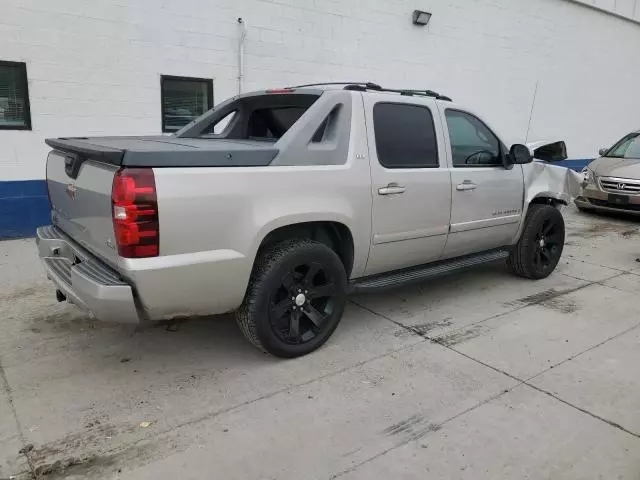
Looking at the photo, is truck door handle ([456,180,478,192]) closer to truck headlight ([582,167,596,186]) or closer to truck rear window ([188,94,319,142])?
truck rear window ([188,94,319,142])

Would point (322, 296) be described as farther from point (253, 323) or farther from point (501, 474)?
point (501, 474)

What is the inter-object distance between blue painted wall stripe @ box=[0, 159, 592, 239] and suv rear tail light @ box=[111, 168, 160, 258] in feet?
13.9

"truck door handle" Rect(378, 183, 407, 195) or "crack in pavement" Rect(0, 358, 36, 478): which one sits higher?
"truck door handle" Rect(378, 183, 407, 195)

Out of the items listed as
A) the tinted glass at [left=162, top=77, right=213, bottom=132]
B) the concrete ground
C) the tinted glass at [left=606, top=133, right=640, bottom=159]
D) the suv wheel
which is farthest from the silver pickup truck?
the tinted glass at [left=606, top=133, right=640, bottom=159]

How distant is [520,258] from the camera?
5.52 m

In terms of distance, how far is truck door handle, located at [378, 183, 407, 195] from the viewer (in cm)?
389

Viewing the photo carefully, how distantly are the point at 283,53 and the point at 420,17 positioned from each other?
9.87ft

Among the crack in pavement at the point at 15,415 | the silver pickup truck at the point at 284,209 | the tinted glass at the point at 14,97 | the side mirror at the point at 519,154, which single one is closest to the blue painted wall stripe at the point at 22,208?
the tinted glass at the point at 14,97

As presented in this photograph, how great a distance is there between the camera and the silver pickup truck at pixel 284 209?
291 cm

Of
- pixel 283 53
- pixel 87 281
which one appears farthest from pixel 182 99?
pixel 87 281

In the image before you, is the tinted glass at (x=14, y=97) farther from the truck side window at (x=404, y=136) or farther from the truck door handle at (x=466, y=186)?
the truck door handle at (x=466, y=186)

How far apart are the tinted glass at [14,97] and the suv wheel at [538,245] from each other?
596 cm

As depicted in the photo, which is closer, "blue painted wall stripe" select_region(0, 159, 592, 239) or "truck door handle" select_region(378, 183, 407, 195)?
"truck door handle" select_region(378, 183, 407, 195)

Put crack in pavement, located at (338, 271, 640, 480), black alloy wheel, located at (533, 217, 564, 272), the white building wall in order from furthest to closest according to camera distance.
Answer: the white building wall → black alloy wheel, located at (533, 217, 564, 272) → crack in pavement, located at (338, 271, 640, 480)
